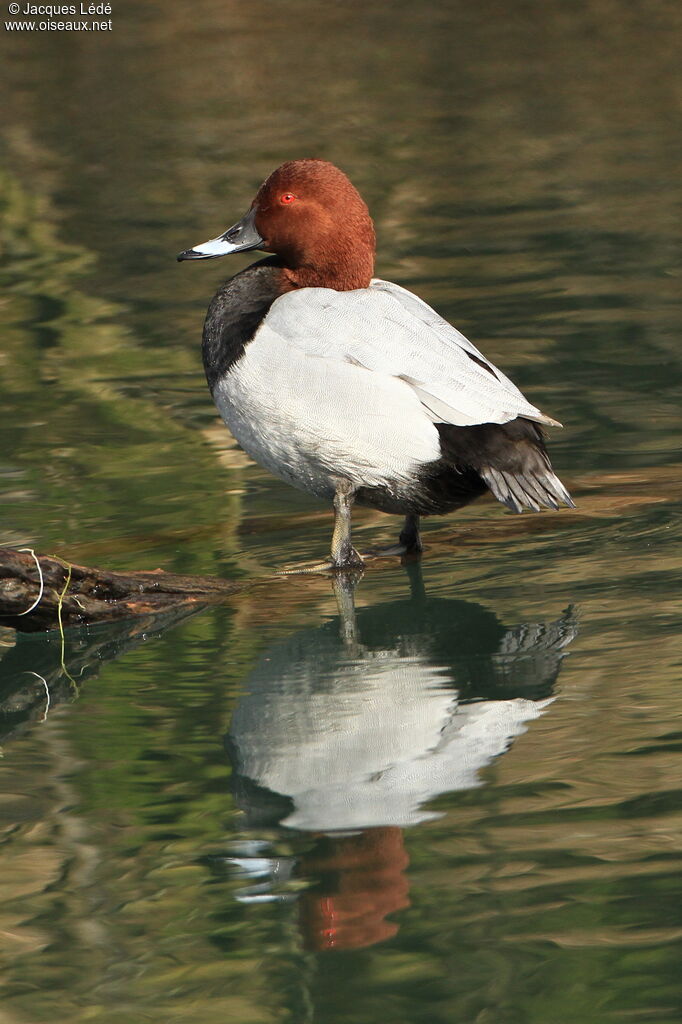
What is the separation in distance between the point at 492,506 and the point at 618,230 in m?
4.61

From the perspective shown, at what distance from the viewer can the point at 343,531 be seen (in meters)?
4.79

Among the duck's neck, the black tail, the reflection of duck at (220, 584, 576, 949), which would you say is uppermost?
the duck's neck

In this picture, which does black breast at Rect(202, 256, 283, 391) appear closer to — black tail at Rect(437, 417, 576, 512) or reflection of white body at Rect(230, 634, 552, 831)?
black tail at Rect(437, 417, 576, 512)

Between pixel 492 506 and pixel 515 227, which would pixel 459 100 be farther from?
pixel 492 506

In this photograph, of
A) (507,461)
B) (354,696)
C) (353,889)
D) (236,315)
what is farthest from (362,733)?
(236,315)

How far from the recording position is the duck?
448cm

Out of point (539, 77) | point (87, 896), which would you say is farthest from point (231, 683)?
point (539, 77)

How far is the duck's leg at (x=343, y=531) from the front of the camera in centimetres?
472

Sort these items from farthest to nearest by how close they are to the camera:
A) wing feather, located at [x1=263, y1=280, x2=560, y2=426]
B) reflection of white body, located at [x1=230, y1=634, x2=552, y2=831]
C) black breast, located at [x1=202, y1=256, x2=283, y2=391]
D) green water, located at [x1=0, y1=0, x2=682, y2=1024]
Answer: black breast, located at [x1=202, y1=256, x2=283, y2=391]
wing feather, located at [x1=263, y1=280, x2=560, y2=426]
reflection of white body, located at [x1=230, y1=634, x2=552, y2=831]
green water, located at [x1=0, y1=0, x2=682, y2=1024]

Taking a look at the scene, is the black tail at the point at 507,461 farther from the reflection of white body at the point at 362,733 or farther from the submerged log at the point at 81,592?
the submerged log at the point at 81,592

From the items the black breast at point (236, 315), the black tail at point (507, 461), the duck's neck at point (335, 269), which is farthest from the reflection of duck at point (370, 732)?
the duck's neck at point (335, 269)

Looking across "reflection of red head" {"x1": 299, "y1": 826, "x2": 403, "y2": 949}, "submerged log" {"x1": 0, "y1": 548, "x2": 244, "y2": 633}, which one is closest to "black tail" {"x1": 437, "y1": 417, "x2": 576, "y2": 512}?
"submerged log" {"x1": 0, "y1": 548, "x2": 244, "y2": 633}

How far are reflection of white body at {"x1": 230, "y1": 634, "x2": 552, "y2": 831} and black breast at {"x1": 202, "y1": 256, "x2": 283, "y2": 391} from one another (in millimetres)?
968

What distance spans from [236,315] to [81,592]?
0.97 m
